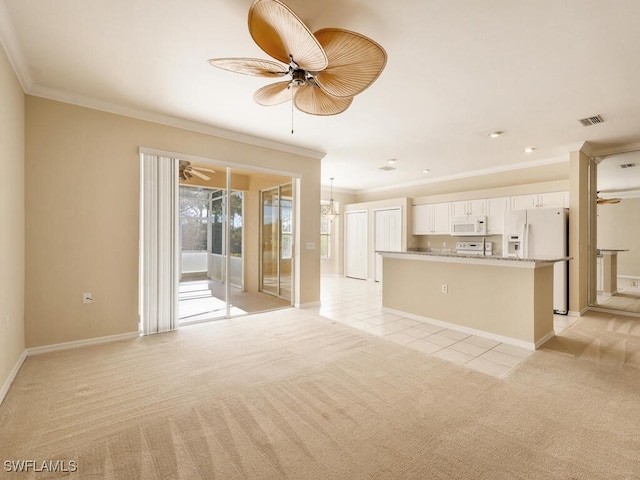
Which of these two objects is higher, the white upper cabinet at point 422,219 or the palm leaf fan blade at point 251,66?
the palm leaf fan blade at point 251,66

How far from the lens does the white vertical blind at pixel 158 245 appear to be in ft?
12.6

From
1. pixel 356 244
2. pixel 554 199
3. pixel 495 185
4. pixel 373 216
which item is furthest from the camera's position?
pixel 356 244

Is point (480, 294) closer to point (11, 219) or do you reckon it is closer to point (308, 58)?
point (308, 58)

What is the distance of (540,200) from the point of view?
18.6ft

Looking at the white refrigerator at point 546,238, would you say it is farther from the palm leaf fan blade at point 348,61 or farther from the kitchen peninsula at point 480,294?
the palm leaf fan blade at point 348,61

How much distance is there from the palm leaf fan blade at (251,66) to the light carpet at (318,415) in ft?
8.08

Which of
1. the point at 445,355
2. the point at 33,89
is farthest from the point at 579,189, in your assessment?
the point at 33,89

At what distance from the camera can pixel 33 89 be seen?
3162 mm

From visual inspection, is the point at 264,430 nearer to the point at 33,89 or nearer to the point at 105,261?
the point at 105,261

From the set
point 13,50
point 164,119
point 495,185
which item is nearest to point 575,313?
point 495,185

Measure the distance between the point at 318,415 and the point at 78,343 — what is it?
306cm

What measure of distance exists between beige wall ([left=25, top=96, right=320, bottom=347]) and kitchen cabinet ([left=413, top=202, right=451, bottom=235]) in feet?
19.9

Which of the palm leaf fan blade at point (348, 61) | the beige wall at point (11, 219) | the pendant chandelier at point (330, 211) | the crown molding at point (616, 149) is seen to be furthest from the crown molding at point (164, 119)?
the crown molding at point (616, 149)

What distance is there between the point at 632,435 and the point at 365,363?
190 cm
